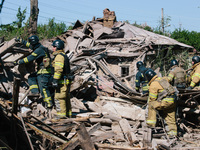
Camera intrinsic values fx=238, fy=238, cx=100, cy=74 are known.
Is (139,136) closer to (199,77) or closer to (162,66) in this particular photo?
(199,77)

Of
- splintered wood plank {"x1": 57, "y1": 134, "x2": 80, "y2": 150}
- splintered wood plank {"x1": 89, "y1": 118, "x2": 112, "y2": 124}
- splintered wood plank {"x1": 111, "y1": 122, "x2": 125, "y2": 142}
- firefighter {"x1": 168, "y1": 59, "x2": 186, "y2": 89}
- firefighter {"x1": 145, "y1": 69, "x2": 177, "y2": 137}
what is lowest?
splintered wood plank {"x1": 111, "y1": 122, "x2": 125, "y2": 142}

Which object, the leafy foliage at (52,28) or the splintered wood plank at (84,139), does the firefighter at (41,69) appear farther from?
the leafy foliage at (52,28)

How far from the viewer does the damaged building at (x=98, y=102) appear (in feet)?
14.0

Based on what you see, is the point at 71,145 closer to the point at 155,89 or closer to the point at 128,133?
the point at 128,133

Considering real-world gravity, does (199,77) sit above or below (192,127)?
above

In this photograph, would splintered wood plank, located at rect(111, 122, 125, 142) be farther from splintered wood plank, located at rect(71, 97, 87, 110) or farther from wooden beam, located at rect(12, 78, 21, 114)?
wooden beam, located at rect(12, 78, 21, 114)

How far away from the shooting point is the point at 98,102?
923 cm

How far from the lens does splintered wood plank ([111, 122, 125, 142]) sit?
226 inches

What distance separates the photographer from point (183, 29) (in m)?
29.9

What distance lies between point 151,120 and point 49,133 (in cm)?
309

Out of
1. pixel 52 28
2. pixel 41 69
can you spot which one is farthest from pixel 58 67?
pixel 52 28

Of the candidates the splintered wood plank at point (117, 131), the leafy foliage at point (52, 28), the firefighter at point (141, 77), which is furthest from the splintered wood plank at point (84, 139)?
the leafy foliage at point (52, 28)

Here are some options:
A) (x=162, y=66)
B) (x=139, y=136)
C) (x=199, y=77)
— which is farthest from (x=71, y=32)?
(x=139, y=136)

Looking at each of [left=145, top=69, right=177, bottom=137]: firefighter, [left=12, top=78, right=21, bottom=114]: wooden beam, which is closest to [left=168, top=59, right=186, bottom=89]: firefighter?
[left=145, top=69, right=177, bottom=137]: firefighter
